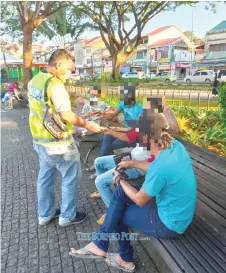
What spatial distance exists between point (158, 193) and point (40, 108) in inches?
57.6

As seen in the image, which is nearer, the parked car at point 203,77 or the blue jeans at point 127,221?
the blue jeans at point 127,221

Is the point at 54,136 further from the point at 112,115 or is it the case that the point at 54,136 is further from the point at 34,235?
the point at 112,115

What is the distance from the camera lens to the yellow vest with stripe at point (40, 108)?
2635 mm

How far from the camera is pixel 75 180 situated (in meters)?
3.01

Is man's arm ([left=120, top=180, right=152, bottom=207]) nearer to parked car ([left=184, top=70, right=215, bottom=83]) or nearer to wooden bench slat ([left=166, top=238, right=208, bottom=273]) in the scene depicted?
wooden bench slat ([left=166, top=238, right=208, bottom=273])

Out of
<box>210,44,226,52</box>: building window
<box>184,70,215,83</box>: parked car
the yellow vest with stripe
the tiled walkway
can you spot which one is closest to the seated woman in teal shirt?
the tiled walkway

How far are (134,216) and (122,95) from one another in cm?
196

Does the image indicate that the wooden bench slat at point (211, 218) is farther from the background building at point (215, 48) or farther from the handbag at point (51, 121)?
the background building at point (215, 48)

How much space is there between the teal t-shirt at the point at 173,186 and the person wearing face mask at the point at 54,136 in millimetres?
1147

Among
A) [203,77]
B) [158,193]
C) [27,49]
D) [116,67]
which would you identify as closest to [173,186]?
[158,193]

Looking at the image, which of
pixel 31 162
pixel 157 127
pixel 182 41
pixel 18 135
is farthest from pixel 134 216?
pixel 182 41

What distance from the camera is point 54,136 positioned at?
2730 millimetres

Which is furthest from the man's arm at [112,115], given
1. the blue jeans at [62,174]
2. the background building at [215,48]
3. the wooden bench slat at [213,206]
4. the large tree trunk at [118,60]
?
the background building at [215,48]

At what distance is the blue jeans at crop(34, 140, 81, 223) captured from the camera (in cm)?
285
